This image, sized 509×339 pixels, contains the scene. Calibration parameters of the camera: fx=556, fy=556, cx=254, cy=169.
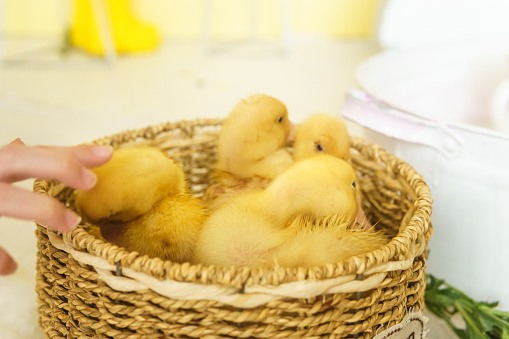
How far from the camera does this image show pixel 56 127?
162cm

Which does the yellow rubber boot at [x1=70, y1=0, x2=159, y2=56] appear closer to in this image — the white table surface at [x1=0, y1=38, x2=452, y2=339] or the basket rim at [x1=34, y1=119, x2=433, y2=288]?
the white table surface at [x1=0, y1=38, x2=452, y2=339]

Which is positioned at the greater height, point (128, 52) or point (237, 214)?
point (237, 214)

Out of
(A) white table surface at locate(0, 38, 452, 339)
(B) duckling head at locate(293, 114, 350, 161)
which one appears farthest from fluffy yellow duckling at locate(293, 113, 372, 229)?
(A) white table surface at locate(0, 38, 452, 339)

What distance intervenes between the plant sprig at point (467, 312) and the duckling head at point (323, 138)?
23 centimetres

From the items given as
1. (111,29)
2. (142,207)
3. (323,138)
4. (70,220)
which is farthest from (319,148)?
(111,29)

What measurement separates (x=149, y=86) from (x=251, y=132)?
1.38 m

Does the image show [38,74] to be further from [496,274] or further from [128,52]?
[496,274]

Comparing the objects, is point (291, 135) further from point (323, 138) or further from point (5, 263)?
point (5, 263)

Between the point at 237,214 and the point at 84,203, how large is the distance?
162 millimetres

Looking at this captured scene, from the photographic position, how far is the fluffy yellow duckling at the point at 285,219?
22.0 inches

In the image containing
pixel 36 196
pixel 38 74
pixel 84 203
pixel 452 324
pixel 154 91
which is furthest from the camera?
pixel 38 74

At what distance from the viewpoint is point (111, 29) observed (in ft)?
8.22

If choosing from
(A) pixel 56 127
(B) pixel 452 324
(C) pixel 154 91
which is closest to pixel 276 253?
(B) pixel 452 324

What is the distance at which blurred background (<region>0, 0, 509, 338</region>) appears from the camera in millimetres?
795
